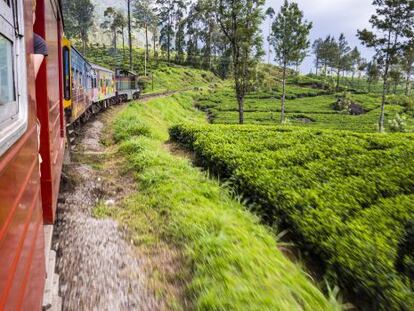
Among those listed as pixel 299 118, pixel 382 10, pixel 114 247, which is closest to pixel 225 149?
pixel 114 247

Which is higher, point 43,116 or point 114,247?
point 43,116

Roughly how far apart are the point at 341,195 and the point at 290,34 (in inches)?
1171

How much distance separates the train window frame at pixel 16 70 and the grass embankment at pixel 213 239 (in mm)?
2471

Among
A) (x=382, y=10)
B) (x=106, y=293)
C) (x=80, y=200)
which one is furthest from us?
(x=382, y=10)

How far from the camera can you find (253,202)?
258 inches

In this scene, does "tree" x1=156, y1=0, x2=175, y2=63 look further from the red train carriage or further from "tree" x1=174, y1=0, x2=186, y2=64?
the red train carriage

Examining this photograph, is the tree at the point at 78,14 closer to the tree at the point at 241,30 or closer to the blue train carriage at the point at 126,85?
the blue train carriage at the point at 126,85

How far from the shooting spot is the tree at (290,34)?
106 ft

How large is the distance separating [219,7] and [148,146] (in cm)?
1505

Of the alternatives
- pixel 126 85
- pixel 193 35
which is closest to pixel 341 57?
pixel 193 35

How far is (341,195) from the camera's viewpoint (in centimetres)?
614

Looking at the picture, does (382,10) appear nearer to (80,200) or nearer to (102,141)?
(102,141)

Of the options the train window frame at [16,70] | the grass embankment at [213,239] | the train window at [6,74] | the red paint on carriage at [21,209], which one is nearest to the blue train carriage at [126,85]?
the grass embankment at [213,239]

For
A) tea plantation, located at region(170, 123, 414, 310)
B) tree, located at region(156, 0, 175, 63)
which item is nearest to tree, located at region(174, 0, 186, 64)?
tree, located at region(156, 0, 175, 63)
